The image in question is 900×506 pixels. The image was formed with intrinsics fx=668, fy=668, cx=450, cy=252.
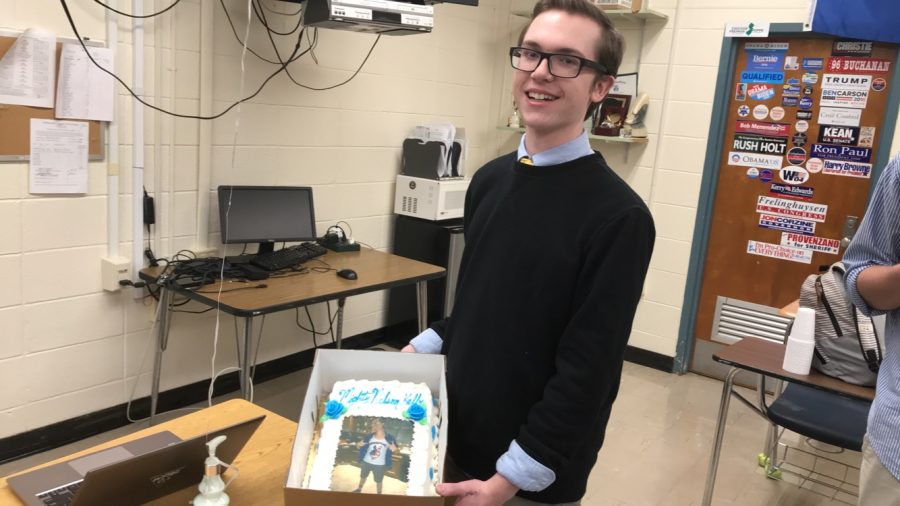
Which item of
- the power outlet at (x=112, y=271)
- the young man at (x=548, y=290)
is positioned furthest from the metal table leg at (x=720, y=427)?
the power outlet at (x=112, y=271)

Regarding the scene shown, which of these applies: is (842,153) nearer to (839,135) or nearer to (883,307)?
(839,135)

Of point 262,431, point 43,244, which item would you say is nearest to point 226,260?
point 43,244

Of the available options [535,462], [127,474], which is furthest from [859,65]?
[127,474]

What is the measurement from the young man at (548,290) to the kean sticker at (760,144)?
10.5 ft

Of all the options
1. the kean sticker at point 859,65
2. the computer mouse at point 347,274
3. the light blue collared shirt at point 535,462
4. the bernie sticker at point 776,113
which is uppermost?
the kean sticker at point 859,65

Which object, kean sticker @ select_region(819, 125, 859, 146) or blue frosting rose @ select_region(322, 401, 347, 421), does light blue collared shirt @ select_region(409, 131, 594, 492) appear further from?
kean sticker @ select_region(819, 125, 859, 146)

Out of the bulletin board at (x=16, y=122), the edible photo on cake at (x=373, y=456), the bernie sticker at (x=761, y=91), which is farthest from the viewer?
the bernie sticker at (x=761, y=91)

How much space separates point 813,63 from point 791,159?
551 mm

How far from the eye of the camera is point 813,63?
3.83m

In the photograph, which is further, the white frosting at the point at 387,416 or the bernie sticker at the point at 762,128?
the bernie sticker at the point at 762,128

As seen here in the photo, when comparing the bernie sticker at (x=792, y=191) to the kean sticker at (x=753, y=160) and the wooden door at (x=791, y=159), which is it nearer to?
the wooden door at (x=791, y=159)

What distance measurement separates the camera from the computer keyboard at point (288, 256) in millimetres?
3121

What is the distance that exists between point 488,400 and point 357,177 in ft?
9.58

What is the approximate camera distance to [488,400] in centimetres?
128
